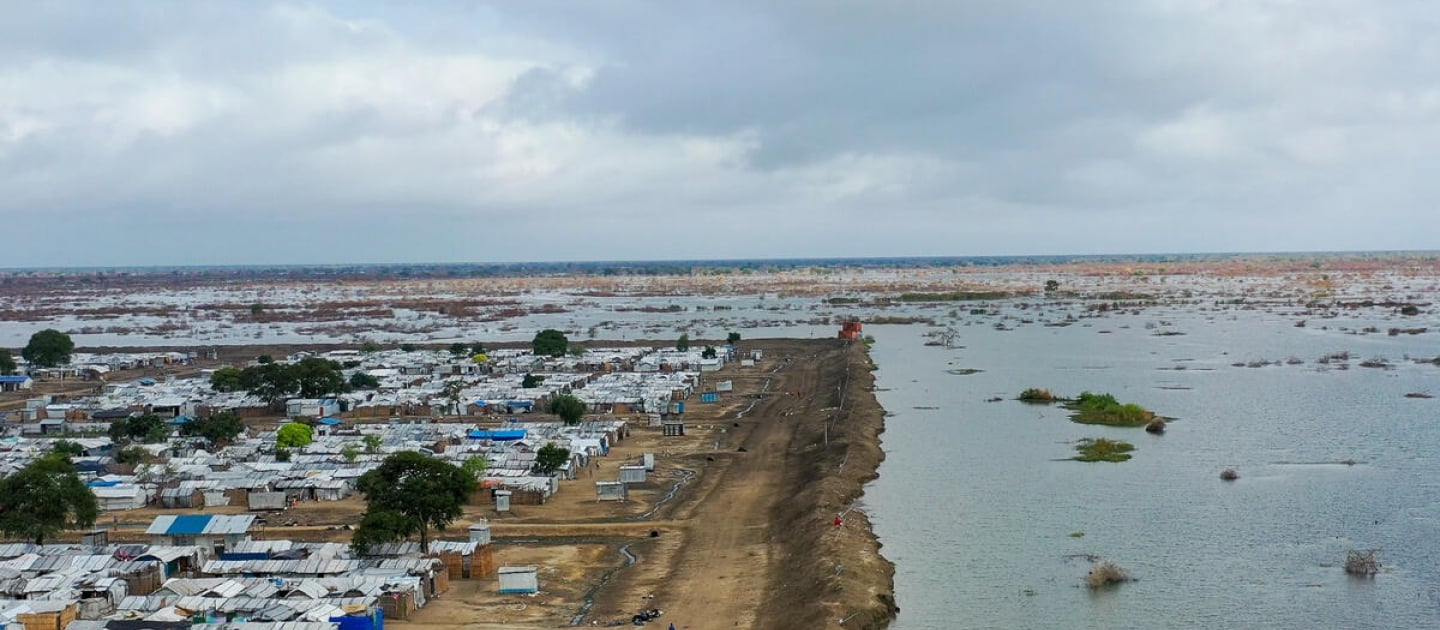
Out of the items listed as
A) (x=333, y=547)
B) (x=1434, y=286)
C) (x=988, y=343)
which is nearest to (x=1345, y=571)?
(x=333, y=547)

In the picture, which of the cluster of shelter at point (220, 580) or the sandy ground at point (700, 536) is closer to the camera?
the cluster of shelter at point (220, 580)

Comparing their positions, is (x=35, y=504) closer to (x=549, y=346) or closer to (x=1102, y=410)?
(x=1102, y=410)

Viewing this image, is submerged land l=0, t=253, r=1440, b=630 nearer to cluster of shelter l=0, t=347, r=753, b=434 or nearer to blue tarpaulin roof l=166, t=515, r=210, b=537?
cluster of shelter l=0, t=347, r=753, b=434

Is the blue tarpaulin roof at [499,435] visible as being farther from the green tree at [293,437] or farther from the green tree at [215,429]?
the green tree at [215,429]

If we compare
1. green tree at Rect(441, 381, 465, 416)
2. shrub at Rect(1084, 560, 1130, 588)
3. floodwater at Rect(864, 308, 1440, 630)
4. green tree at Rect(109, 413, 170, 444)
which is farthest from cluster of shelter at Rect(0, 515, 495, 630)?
green tree at Rect(441, 381, 465, 416)

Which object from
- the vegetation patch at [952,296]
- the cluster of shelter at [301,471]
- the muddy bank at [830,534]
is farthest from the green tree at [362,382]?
the vegetation patch at [952,296]
